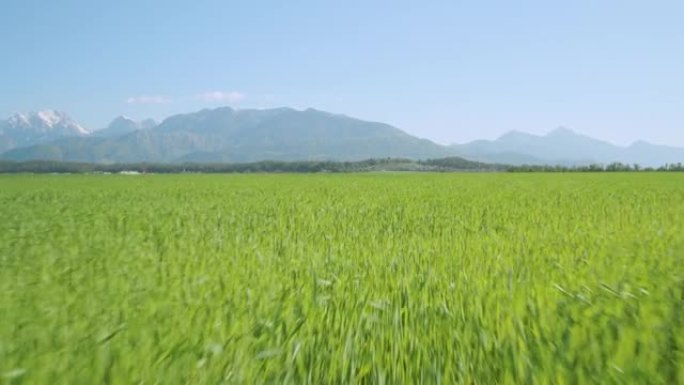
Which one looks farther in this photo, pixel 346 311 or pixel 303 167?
pixel 303 167

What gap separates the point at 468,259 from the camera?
17.8 feet

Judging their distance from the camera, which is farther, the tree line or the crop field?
the tree line

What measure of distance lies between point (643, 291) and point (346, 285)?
218cm

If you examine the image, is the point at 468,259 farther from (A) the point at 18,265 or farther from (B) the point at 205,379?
(A) the point at 18,265

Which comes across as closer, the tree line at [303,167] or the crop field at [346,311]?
the crop field at [346,311]

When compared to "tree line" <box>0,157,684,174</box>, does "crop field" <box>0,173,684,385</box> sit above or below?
above

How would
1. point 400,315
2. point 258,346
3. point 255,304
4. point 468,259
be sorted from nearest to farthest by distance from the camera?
1. point 258,346
2. point 400,315
3. point 255,304
4. point 468,259

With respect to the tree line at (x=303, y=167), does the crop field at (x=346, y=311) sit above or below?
above

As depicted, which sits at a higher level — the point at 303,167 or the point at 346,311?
the point at 346,311

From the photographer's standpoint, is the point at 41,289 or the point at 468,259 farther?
the point at 468,259

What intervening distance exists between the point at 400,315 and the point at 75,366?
1.83m

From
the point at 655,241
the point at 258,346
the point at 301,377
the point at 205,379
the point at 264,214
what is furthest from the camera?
the point at 264,214

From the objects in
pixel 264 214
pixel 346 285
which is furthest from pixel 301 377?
pixel 264 214

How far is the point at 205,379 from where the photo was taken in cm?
224
